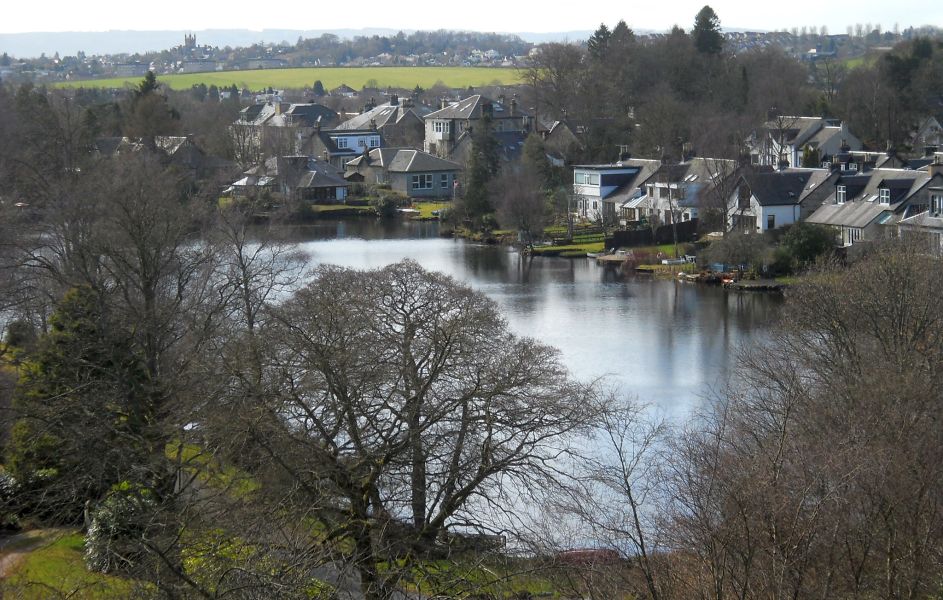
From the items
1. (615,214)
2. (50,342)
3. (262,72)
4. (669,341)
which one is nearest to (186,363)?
(50,342)

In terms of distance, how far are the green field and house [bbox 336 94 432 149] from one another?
3185 cm

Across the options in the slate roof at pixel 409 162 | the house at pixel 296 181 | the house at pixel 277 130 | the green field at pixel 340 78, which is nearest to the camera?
the house at pixel 296 181

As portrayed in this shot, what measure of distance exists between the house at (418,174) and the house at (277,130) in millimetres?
3306

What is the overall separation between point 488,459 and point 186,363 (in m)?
3.45

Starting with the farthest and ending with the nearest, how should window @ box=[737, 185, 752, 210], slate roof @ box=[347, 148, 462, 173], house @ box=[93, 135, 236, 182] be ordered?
slate roof @ box=[347, 148, 462, 173], house @ box=[93, 135, 236, 182], window @ box=[737, 185, 752, 210]

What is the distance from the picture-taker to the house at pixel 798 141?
33.8 m

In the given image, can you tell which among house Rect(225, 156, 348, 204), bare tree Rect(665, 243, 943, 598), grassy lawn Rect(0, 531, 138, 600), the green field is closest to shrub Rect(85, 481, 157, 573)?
grassy lawn Rect(0, 531, 138, 600)

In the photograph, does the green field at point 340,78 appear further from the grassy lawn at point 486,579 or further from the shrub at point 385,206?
the grassy lawn at point 486,579

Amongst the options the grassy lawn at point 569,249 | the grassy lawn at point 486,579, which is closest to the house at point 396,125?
the grassy lawn at point 569,249

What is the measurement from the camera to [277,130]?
40781 millimetres

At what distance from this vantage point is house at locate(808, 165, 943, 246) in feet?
75.3

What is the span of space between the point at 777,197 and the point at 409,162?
48.1 feet

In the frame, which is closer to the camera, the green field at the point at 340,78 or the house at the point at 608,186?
the house at the point at 608,186

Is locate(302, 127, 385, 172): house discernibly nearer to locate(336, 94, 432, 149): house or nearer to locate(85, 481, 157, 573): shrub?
locate(336, 94, 432, 149): house
